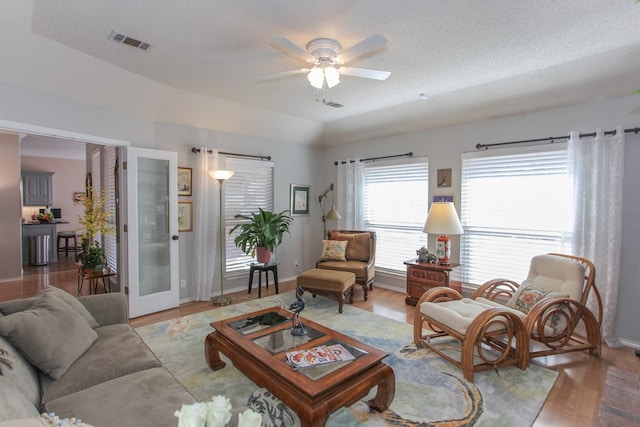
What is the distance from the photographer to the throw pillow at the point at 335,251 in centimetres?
511

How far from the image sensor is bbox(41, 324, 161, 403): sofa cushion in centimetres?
177

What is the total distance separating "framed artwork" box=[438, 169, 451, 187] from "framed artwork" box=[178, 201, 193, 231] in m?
3.67

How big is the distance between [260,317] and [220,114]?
3.05m

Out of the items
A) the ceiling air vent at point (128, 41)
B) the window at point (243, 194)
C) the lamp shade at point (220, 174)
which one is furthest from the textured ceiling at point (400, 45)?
the window at point (243, 194)

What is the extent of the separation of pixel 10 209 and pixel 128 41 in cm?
A: 506

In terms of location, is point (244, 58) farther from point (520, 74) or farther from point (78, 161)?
point (78, 161)

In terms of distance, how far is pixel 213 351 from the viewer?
2742 mm

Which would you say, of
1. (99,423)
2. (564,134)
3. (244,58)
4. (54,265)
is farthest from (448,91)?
(54,265)

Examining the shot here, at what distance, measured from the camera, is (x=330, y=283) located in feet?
14.0

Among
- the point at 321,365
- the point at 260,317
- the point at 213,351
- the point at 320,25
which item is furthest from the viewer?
the point at 260,317

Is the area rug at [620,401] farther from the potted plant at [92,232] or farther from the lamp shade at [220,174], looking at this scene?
the potted plant at [92,232]

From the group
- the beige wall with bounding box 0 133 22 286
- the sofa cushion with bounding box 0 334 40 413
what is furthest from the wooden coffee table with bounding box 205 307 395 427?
the beige wall with bounding box 0 133 22 286

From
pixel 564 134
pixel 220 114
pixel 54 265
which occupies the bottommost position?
pixel 54 265

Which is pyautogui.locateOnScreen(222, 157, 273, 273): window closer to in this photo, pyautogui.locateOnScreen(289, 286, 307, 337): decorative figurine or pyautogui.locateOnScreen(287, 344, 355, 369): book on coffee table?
pyautogui.locateOnScreen(289, 286, 307, 337): decorative figurine
